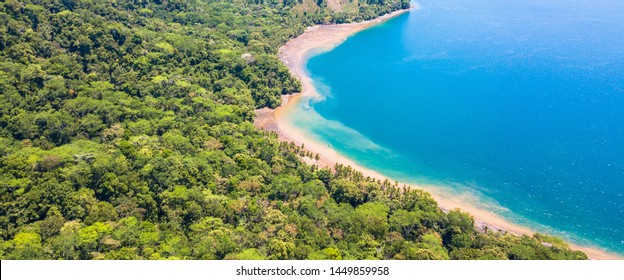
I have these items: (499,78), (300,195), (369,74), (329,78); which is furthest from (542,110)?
(300,195)

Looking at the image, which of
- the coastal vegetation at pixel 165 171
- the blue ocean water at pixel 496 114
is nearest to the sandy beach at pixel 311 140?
the blue ocean water at pixel 496 114

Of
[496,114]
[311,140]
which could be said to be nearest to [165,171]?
[311,140]

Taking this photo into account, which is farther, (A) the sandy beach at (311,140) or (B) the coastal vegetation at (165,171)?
(A) the sandy beach at (311,140)

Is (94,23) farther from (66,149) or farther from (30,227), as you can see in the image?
(30,227)

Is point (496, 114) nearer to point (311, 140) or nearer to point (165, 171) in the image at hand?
point (311, 140)

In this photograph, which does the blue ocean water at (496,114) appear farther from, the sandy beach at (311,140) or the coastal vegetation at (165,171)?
the coastal vegetation at (165,171)

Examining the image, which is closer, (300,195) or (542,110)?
(300,195)
